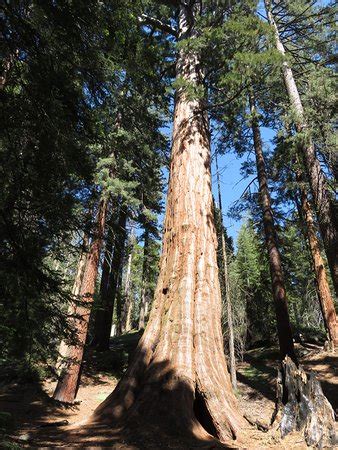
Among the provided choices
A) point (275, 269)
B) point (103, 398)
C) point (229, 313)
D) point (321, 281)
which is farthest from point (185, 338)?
point (321, 281)

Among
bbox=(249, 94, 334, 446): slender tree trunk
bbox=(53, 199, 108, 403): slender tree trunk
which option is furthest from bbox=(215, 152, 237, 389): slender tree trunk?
bbox=(249, 94, 334, 446): slender tree trunk

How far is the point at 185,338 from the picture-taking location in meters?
4.12

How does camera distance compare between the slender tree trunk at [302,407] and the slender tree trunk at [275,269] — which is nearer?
the slender tree trunk at [302,407]

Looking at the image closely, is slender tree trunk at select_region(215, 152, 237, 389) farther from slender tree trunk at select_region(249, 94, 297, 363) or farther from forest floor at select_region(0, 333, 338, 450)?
slender tree trunk at select_region(249, 94, 297, 363)

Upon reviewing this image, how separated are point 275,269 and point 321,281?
258 cm

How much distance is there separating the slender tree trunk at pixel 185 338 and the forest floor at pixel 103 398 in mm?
334

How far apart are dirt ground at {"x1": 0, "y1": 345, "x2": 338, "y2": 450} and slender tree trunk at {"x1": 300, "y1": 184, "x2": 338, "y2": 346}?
103 centimetres

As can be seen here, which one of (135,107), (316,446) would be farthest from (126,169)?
(316,446)

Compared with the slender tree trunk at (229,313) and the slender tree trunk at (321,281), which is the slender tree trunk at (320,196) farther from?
the slender tree trunk at (321,281)

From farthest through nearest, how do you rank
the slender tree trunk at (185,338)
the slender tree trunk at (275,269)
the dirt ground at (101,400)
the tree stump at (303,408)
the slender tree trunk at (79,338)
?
the slender tree trunk at (275,269), the slender tree trunk at (79,338), the slender tree trunk at (185,338), the tree stump at (303,408), the dirt ground at (101,400)

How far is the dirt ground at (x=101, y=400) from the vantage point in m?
3.03

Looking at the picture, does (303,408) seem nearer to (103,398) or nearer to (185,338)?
(185,338)

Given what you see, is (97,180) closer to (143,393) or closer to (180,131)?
(180,131)

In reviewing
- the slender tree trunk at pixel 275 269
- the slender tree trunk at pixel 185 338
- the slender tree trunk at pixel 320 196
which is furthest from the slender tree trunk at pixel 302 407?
the slender tree trunk at pixel 275 269
